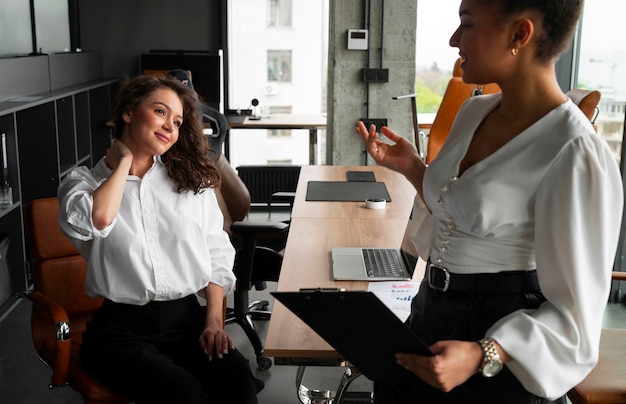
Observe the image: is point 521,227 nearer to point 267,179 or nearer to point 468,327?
point 468,327

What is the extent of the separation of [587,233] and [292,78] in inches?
231

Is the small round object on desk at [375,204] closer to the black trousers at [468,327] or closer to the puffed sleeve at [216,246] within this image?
the puffed sleeve at [216,246]

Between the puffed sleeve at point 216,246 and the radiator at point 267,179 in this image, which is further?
the radiator at point 267,179

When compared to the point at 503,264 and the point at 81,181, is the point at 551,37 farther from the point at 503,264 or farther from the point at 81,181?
the point at 81,181

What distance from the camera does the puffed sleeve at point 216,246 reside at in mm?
2373

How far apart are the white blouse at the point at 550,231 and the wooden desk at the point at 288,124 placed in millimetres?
4850

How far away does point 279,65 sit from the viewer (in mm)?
6855

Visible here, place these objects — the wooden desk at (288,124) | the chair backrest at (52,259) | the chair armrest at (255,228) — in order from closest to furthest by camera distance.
Answer: the chair backrest at (52,259) → the chair armrest at (255,228) → the wooden desk at (288,124)

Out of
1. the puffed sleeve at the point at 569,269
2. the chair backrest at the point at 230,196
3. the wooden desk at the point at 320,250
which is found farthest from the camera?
the chair backrest at the point at 230,196

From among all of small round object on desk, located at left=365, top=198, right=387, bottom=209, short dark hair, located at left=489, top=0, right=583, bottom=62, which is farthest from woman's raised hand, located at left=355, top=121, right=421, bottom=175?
small round object on desk, located at left=365, top=198, right=387, bottom=209

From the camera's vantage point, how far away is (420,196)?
1581 millimetres

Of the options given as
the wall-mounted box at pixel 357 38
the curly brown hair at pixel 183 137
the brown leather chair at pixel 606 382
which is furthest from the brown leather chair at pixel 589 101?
the wall-mounted box at pixel 357 38

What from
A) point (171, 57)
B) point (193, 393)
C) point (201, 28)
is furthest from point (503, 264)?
point (201, 28)

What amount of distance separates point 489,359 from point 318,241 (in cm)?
150
